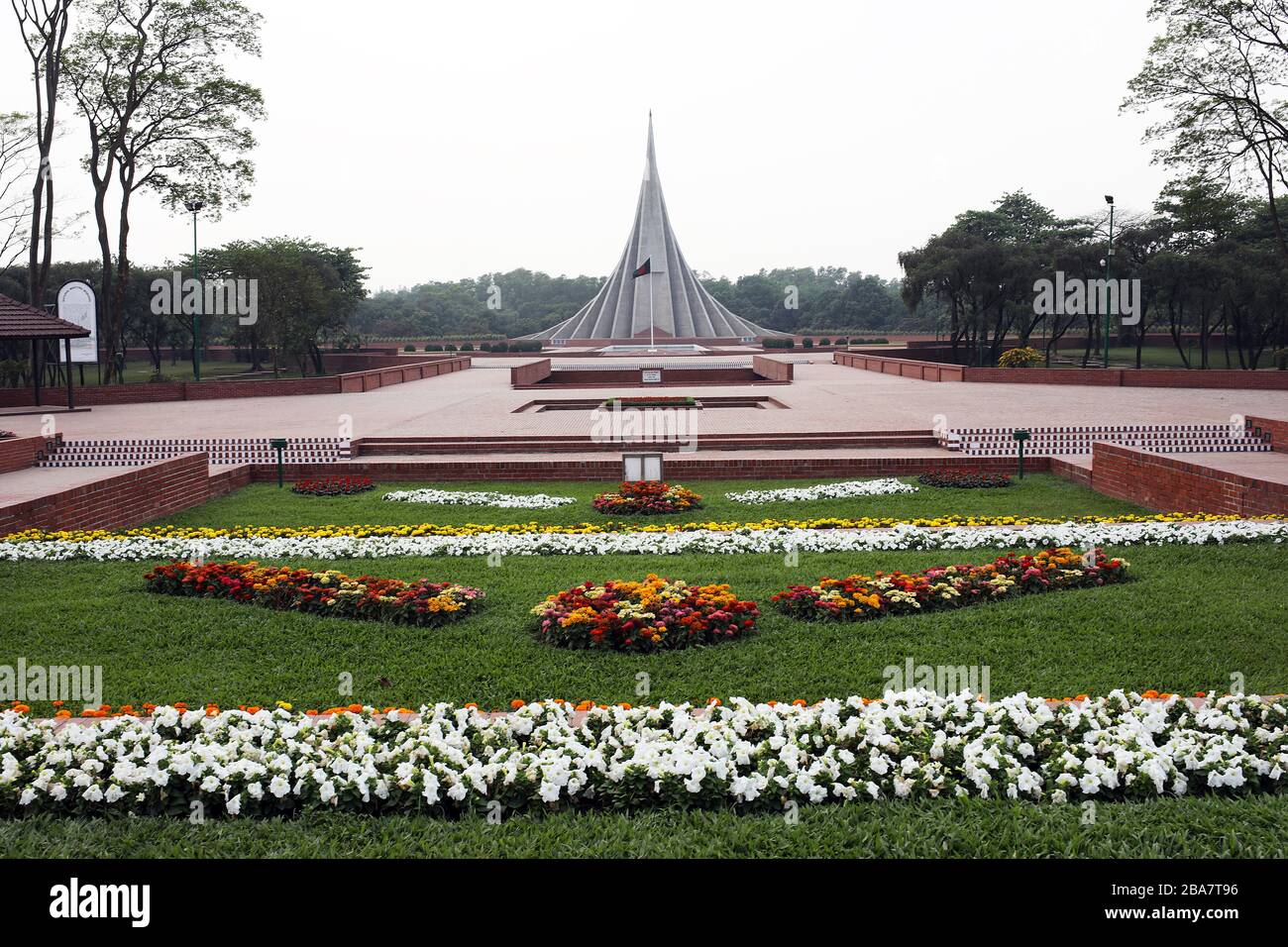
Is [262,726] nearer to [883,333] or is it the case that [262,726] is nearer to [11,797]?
[11,797]

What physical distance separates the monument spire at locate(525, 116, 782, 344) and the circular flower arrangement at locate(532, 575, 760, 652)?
4860 centimetres

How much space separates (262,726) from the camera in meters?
3.68

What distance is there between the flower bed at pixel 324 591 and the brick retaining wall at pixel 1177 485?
617 cm

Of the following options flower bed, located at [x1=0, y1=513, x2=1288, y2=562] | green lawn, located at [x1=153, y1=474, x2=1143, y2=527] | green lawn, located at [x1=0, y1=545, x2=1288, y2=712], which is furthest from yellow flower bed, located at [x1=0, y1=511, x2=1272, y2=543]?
green lawn, located at [x1=0, y1=545, x2=1288, y2=712]

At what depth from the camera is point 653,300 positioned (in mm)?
56375

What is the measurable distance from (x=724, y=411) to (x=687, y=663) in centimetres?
1163

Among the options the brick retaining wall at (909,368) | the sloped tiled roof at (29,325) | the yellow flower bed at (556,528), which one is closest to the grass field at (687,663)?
the yellow flower bed at (556,528)

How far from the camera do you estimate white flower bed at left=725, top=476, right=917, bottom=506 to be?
9.74m

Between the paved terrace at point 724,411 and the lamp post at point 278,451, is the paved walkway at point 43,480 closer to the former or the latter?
the lamp post at point 278,451

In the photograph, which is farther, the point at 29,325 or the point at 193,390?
the point at 193,390

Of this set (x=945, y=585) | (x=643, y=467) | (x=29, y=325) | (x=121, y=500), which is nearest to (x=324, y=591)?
(x=945, y=585)

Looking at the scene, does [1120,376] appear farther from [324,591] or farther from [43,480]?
[324,591]

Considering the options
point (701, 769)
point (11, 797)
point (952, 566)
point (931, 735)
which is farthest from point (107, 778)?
point (952, 566)

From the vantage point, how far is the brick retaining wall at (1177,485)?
8023 millimetres
